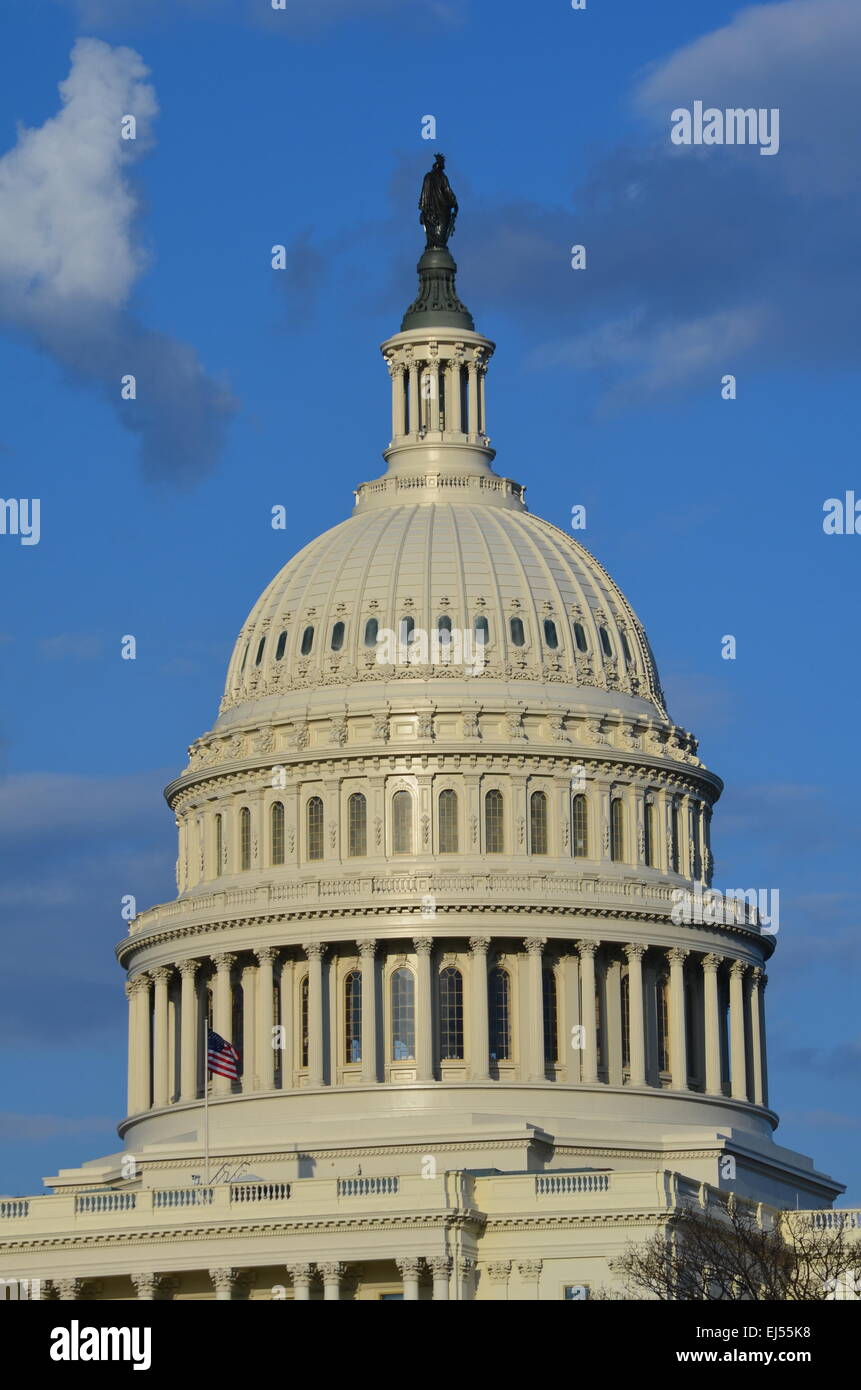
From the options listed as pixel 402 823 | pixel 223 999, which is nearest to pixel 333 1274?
pixel 223 999

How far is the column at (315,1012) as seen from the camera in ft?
423

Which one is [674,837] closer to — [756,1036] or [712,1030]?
[756,1036]

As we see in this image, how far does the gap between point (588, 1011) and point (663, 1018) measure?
5314mm

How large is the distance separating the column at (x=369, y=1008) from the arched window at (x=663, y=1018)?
12.6 meters

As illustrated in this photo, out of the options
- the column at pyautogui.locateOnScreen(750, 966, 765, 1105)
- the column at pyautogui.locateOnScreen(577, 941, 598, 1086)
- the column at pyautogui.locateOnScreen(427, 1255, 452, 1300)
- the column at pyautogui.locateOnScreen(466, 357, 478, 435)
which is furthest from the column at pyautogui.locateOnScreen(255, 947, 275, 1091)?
the column at pyautogui.locateOnScreen(466, 357, 478, 435)

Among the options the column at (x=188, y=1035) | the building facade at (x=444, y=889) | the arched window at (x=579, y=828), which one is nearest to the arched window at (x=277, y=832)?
the building facade at (x=444, y=889)

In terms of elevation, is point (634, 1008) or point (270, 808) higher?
point (270, 808)

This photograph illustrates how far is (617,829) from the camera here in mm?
136625

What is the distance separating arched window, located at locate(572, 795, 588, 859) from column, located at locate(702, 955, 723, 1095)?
6.74 m

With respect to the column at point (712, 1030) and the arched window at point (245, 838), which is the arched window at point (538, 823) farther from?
the arched window at point (245, 838)

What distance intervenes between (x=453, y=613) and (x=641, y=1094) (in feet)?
71.6

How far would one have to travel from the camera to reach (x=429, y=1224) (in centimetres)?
10725
